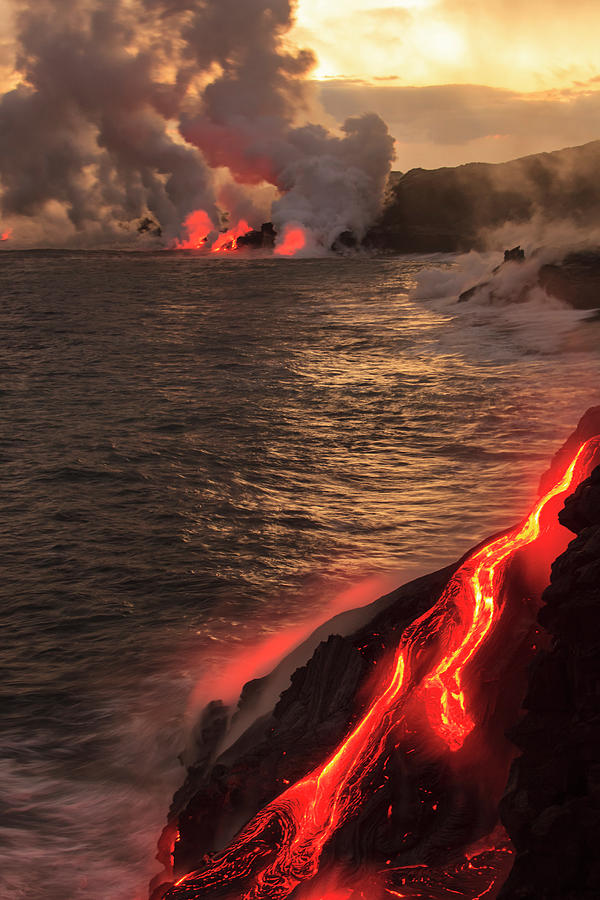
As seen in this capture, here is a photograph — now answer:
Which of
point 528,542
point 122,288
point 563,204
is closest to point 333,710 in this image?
point 528,542

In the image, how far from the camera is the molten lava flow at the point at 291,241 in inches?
3789

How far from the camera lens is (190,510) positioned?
14.2m

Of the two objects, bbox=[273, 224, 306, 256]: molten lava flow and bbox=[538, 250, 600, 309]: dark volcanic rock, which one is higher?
bbox=[273, 224, 306, 256]: molten lava flow

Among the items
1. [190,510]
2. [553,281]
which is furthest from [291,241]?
[190,510]

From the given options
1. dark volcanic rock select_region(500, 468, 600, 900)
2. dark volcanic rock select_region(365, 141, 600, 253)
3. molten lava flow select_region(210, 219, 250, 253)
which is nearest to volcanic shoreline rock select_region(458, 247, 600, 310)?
dark volcanic rock select_region(500, 468, 600, 900)

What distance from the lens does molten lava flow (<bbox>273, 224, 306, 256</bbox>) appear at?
3789 inches

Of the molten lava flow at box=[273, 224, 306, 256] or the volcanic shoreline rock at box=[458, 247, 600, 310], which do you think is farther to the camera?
the molten lava flow at box=[273, 224, 306, 256]

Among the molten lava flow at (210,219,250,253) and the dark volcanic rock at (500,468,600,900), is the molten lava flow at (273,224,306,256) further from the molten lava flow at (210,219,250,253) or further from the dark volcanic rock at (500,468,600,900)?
the dark volcanic rock at (500,468,600,900)

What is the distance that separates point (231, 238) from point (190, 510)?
98355 mm

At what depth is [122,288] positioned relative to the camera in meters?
59.3

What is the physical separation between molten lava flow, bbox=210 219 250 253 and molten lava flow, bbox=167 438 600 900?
4044 inches

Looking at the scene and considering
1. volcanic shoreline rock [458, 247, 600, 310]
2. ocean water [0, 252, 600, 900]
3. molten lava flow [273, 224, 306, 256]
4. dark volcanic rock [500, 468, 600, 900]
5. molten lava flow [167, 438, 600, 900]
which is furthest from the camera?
molten lava flow [273, 224, 306, 256]

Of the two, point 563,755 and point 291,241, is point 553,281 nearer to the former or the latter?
point 563,755

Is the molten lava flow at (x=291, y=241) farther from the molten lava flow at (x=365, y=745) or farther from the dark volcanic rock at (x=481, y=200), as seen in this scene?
the molten lava flow at (x=365, y=745)
